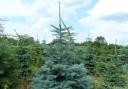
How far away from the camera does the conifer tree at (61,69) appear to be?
865 cm

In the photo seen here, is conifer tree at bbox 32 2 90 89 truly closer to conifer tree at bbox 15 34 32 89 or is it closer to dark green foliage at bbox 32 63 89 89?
dark green foliage at bbox 32 63 89 89

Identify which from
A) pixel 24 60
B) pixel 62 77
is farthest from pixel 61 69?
pixel 24 60

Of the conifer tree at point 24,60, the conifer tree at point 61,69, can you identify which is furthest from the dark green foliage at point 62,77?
the conifer tree at point 24,60

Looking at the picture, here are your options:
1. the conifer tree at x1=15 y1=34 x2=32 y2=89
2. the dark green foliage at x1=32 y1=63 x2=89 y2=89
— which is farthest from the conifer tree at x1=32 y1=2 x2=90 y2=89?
the conifer tree at x1=15 y1=34 x2=32 y2=89

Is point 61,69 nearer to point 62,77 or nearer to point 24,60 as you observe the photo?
point 62,77

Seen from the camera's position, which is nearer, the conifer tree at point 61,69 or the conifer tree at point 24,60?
the conifer tree at point 61,69

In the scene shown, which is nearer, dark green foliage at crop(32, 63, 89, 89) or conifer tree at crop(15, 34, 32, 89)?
dark green foliage at crop(32, 63, 89, 89)

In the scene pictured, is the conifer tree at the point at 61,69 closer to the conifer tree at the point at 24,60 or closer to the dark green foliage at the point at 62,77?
the dark green foliage at the point at 62,77

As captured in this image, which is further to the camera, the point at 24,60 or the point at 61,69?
the point at 24,60

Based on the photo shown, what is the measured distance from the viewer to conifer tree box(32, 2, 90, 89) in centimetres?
865

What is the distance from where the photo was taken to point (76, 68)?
8688 mm

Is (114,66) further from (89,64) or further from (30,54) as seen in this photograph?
(30,54)

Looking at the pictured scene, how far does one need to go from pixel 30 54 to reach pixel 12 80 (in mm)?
4113

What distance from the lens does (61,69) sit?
8656mm
